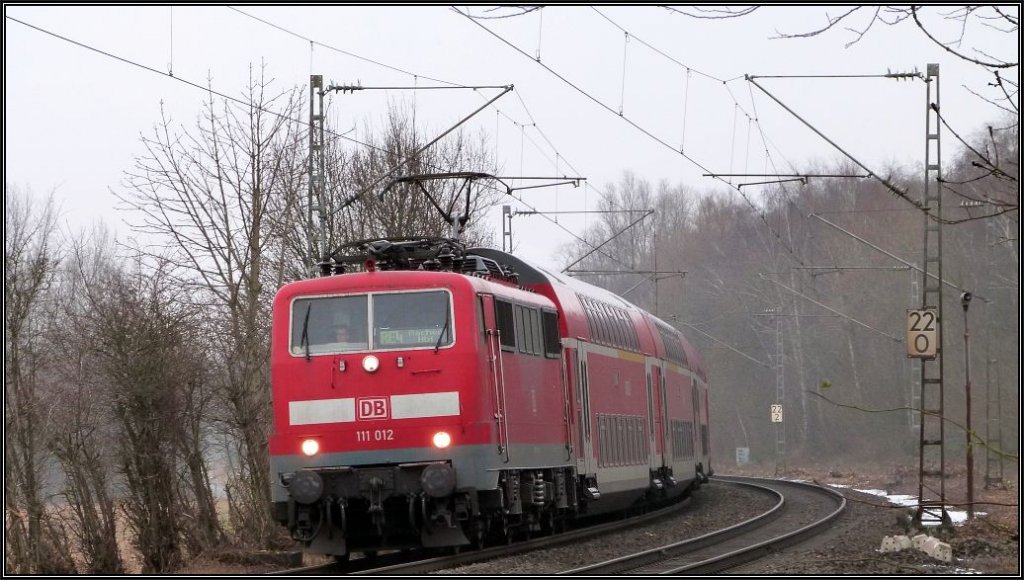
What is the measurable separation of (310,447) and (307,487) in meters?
0.48

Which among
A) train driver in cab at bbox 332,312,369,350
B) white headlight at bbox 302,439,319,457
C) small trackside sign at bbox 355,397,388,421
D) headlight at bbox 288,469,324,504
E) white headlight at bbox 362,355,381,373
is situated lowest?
headlight at bbox 288,469,324,504

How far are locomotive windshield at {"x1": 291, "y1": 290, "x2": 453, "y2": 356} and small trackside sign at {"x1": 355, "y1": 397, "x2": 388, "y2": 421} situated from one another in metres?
0.54

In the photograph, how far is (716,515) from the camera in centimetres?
2402

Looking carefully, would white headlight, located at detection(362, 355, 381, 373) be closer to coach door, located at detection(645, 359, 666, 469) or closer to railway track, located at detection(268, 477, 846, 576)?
railway track, located at detection(268, 477, 846, 576)

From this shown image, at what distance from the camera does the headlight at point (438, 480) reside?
43.8 feet

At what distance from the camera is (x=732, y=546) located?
1720cm

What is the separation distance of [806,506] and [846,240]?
126 feet

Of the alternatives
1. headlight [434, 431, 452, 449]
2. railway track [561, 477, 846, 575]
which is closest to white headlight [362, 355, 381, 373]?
headlight [434, 431, 452, 449]

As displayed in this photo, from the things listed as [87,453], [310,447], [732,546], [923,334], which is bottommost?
[732,546]

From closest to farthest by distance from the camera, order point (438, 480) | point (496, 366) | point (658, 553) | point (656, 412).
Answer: point (438, 480)
point (496, 366)
point (658, 553)
point (656, 412)

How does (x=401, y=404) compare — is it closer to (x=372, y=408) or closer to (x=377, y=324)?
(x=372, y=408)

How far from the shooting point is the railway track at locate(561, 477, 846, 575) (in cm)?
1352

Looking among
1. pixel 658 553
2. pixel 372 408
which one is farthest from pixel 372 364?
pixel 658 553

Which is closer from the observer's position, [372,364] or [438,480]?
[438,480]
